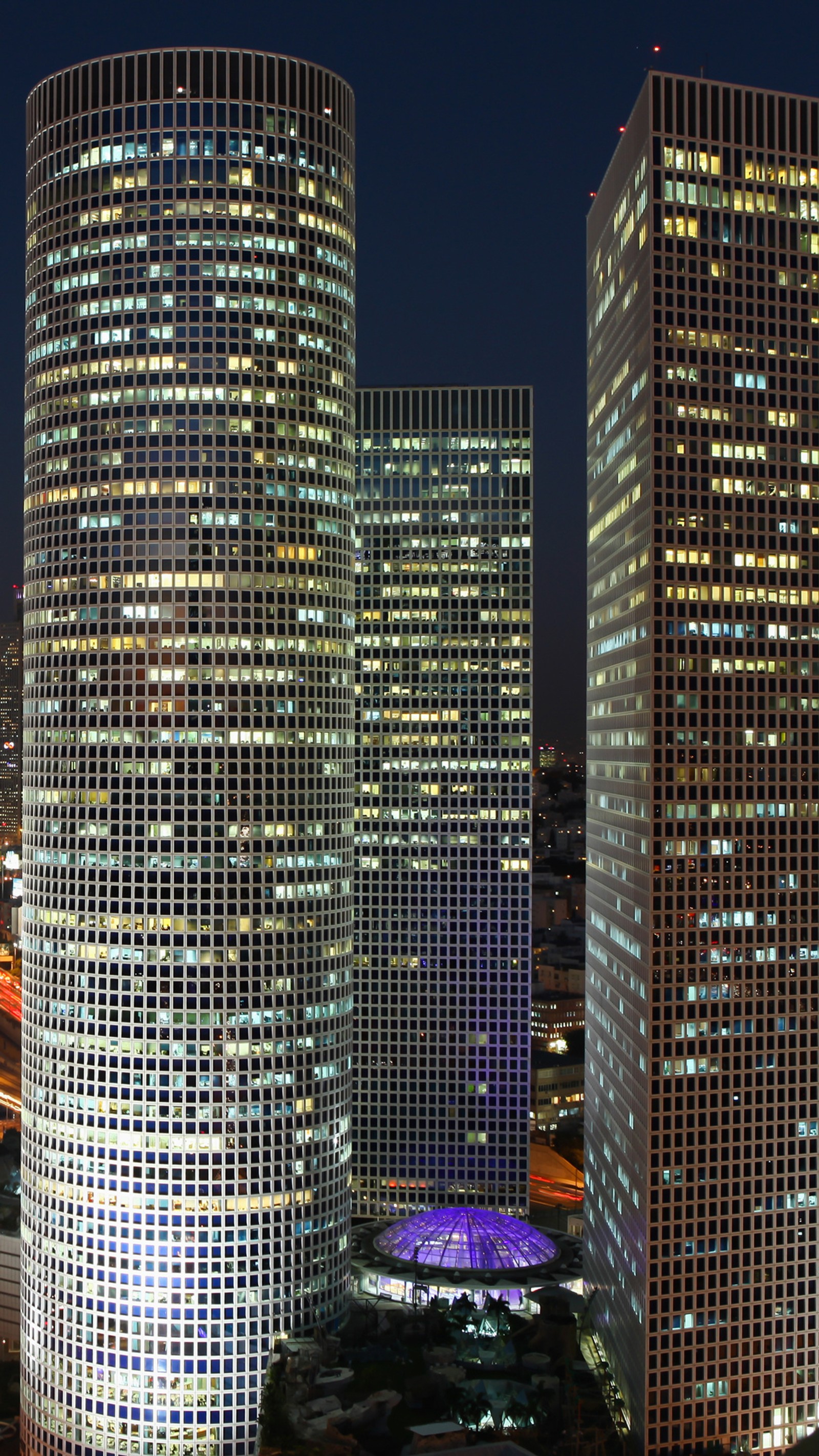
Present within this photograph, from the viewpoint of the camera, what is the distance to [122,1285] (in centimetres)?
19100

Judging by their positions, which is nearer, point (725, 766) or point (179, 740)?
point (725, 766)

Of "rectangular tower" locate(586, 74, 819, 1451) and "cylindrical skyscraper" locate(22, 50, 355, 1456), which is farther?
"cylindrical skyscraper" locate(22, 50, 355, 1456)

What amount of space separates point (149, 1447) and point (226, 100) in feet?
634

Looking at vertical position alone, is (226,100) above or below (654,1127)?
above

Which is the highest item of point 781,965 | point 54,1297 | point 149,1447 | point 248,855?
point 248,855

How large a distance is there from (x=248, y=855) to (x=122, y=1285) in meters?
63.7

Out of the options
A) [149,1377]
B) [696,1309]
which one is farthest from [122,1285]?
[696,1309]

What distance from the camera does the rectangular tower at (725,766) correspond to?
169 m

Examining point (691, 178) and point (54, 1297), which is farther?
point (54, 1297)

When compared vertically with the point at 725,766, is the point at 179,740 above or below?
above

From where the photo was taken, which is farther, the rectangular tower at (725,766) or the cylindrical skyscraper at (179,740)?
the cylindrical skyscraper at (179,740)

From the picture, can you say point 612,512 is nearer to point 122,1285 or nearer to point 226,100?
point 226,100

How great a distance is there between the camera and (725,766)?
172625 millimetres

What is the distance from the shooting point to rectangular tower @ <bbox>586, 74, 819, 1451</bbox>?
169 meters
